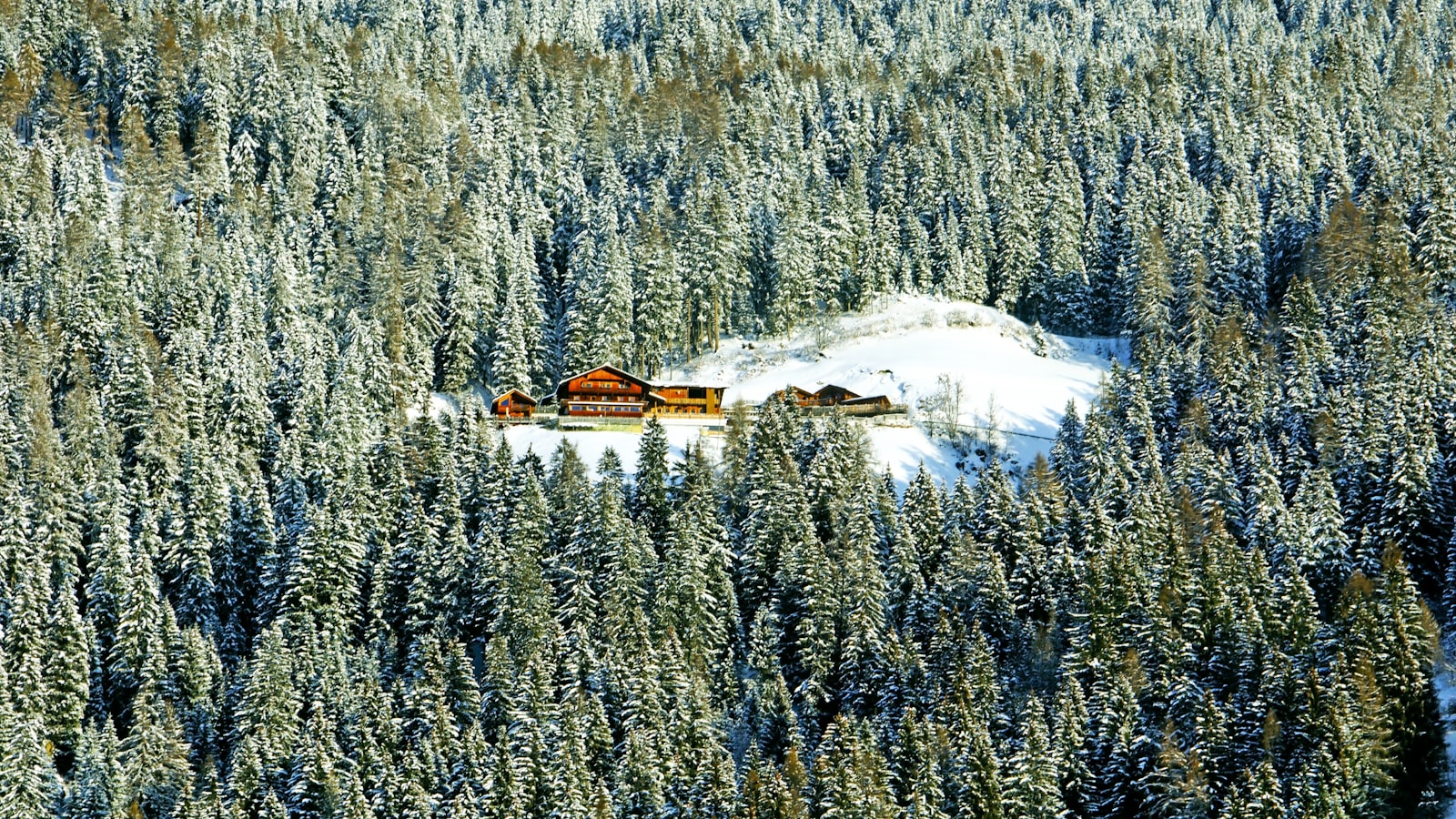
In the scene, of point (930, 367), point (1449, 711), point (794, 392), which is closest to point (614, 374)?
point (794, 392)

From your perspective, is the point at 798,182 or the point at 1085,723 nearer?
the point at 1085,723

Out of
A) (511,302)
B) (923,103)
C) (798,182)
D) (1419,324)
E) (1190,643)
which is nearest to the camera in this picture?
(1190,643)

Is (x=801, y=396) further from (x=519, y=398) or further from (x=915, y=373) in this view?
(x=519, y=398)

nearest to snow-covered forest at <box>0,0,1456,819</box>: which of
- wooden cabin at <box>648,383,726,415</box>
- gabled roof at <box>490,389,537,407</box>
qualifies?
gabled roof at <box>490,389,537,407</box>

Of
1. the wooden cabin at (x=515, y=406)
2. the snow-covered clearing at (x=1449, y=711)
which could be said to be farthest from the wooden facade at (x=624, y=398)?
the snow-covered clearing at (x=1449, y=711)

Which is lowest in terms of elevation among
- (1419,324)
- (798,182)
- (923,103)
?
(1419,324)

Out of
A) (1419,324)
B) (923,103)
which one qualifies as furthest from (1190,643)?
(923,103)

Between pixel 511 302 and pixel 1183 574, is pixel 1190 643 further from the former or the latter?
pixel 511 302
